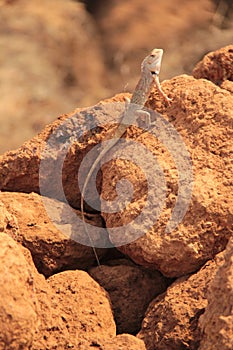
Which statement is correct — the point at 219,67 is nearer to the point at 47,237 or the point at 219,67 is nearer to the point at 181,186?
the point at 181,186

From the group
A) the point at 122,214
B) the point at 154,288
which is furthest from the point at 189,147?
the point at 154,288

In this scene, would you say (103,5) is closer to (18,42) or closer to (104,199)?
(18,42)

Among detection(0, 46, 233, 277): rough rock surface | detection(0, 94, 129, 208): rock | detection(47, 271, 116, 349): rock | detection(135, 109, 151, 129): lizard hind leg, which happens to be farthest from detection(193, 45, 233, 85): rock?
detection(47, 271, 116, 349): rock

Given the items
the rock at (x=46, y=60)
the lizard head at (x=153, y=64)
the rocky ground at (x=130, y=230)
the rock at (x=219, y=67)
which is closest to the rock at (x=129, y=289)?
the rocky ground at (x=130, y=230)

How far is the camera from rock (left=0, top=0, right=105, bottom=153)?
912 cm

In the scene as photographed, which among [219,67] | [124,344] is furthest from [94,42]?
[124,344]

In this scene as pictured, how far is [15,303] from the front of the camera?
129 inches

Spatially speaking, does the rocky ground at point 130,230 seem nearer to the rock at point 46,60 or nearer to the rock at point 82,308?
the rock at point 82,308

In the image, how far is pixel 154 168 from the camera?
4.24 metres

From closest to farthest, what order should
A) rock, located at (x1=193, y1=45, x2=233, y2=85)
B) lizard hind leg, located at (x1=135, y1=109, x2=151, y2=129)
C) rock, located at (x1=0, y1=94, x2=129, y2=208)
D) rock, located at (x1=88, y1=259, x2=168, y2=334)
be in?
rock, located at (x1=88, y1=259, x2=168, y2=334) → lizard hind leg, located at (x1=135, y1=109, x2=151, y2=129) → rock, located at (x1=0, y1=94, x2=129, y2=208) → rock, located at (x1=193, y1=45, x2=233, y2=85)

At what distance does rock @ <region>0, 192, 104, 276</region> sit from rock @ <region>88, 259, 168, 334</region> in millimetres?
143

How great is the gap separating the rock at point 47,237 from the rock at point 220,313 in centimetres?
109

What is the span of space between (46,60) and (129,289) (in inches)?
221

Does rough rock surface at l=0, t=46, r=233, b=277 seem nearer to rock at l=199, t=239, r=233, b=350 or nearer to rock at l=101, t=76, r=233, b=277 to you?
rock at l=101, t=76, r=233, b=277
